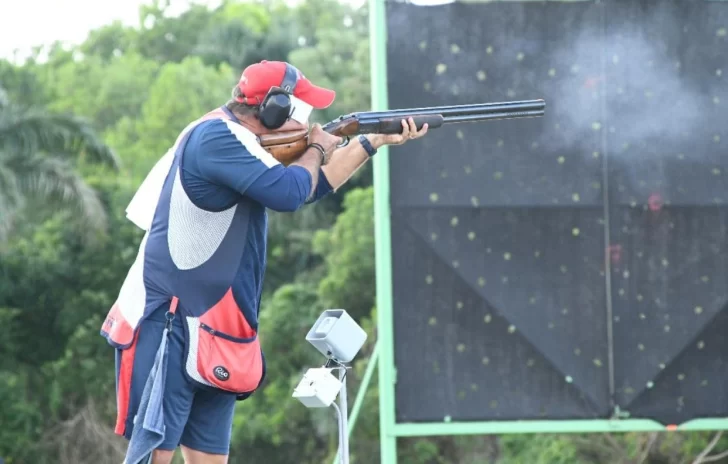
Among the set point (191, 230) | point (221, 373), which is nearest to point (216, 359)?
point (221, 373)

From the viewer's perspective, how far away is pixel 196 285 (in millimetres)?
3846

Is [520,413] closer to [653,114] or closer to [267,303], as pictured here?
[653,114]

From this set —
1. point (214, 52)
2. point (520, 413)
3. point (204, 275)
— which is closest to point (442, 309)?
point (520, 413)

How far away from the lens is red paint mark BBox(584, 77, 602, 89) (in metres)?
6.08

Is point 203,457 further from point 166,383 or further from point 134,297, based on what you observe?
point 134,297

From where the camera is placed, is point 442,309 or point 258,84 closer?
point 258,84

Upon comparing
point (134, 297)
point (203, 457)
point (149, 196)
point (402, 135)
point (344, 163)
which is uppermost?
point (402, 135)

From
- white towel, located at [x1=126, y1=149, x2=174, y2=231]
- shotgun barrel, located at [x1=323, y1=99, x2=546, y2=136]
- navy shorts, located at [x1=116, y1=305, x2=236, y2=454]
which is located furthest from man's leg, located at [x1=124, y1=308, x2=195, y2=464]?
shotgun barrel, located at [x1=323, y1=99, x2=546, y2=136]

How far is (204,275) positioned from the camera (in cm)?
384

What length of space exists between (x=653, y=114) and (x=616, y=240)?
24.4 inches

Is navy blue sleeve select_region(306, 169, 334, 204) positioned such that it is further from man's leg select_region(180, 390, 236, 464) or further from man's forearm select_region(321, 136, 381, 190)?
man's leg select_region(180, 390, 236, 464)

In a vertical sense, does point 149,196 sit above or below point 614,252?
above

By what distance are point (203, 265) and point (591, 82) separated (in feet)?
9.32

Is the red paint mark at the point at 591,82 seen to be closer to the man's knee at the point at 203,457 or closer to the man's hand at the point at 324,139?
the man's hand at the point at 324,139
